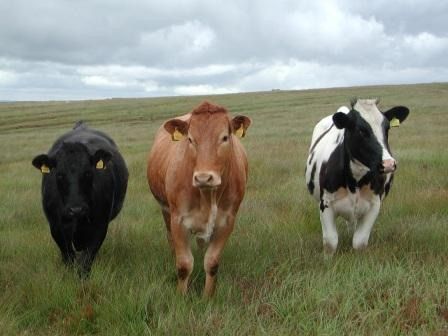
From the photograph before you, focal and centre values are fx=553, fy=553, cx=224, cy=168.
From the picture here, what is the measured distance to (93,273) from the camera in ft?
17.3

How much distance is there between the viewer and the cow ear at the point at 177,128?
16.9 feet

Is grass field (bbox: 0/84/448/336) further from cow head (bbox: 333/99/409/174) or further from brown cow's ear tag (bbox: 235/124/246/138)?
brown cow's ear tag (bbox: 235/124/246/138)

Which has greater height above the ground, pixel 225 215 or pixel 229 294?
pixel 225 215

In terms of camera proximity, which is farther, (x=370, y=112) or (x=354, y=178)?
(x=354, y=178)

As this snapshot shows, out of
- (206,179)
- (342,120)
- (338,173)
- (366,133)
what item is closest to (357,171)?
(338,173)

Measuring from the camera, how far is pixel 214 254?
5379 millimetres

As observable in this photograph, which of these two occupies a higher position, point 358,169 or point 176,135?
point 176,135

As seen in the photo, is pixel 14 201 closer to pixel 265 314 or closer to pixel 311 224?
pixel 311 224

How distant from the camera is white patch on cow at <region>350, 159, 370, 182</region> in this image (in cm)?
606

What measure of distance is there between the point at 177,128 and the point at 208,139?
538mm

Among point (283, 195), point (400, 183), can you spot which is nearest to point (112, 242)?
point (283, 195)

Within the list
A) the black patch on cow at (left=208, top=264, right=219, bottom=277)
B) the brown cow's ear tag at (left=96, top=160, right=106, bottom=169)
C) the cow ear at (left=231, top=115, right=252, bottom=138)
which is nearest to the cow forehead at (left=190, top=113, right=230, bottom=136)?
the cow ear at (left=231, top=115, right=252, bottom=138)

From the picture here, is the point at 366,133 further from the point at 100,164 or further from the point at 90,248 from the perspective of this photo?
the point at 90,248

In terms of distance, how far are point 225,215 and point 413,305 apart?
6.50 feet
